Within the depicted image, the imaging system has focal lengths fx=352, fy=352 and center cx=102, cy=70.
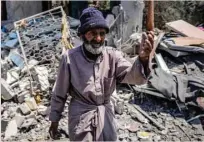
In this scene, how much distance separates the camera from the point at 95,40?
114 inches

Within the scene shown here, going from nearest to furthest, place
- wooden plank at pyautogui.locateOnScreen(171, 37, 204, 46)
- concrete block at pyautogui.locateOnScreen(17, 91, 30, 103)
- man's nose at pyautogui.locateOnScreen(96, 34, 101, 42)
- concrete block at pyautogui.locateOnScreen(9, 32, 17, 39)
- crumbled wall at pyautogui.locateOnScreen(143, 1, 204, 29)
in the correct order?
man's nose at pyautogui.locateOnScreen(96, 34, 101, 42) < concrete block at pyautogui.locateOnScreen(17, 91, 30, 103) < wooden plank at pyautogui.locateOnScreen(171, 37, 204, 46) < concrete block at pyautogui.locateOnScreen(9, 32, 17, 39) < crumbled wall at pyautogui.locateOnScreen(143, 1, 204, 29)

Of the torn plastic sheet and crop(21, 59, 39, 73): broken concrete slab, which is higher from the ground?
the torn plastic sheet

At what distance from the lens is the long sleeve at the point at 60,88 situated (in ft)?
9.74

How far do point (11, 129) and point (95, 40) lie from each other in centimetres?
275

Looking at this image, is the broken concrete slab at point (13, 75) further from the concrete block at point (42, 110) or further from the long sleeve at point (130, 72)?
the long sleeve at point (130, 72)

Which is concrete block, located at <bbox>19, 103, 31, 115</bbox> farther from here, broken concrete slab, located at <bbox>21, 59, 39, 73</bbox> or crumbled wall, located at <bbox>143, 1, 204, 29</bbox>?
crumbled wall, located at <bbox>143, 1, 204, 29</bbox>

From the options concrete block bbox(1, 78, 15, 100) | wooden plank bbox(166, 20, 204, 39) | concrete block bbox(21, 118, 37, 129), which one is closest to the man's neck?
concrete block bbox(21, 118, 37, 129)

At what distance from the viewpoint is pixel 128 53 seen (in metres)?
6.88

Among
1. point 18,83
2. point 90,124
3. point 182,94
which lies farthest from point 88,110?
point 18,83

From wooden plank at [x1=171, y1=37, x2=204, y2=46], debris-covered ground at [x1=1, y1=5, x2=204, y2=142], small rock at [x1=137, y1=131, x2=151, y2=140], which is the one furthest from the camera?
wooden plank at [x1=171, y1=37, x2=204, y2=46]

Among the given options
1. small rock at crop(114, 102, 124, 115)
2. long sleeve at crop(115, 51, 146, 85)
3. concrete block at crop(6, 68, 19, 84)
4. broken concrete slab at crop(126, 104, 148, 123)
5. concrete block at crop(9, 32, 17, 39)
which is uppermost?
long sleeve at crop(115, 51, 146, 85)

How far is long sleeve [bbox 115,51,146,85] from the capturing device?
2.72m

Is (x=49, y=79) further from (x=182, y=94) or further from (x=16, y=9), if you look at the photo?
(x=16, y=9)

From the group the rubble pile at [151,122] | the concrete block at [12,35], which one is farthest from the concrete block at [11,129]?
the concrete block at [12,35]
